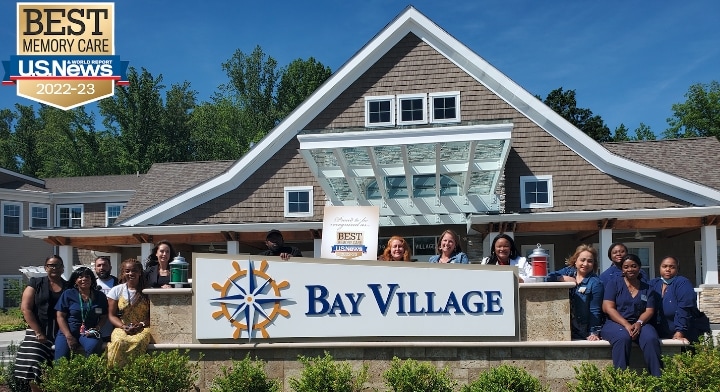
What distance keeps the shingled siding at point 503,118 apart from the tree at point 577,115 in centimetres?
2575

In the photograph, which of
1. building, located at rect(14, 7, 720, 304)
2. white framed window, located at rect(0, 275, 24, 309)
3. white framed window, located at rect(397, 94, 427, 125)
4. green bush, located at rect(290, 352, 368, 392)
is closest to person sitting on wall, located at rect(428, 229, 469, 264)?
green bush, located at rect(290, 352, 368, 392)

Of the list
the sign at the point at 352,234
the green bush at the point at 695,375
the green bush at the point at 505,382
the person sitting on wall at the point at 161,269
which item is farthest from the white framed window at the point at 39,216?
the green bush at the point at 695,375

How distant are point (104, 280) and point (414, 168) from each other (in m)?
8.40

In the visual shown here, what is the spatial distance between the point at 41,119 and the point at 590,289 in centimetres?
5704

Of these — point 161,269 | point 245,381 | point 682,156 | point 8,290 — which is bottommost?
point 8,290

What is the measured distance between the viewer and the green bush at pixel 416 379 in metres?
6.14

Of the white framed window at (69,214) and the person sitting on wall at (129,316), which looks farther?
the white framed window at (69,214)

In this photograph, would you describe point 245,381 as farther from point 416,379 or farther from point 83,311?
point 83,311

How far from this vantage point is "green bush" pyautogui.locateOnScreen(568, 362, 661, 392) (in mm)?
5723

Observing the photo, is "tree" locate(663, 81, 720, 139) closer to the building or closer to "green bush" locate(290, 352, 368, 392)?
the building

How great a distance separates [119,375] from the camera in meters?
6.51

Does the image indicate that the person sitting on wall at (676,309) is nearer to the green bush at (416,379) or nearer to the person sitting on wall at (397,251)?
the green bush at (416,379)
